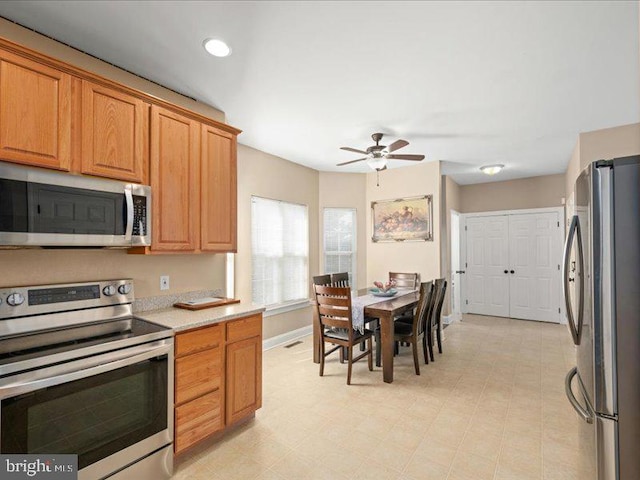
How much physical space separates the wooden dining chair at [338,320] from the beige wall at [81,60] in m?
2.11

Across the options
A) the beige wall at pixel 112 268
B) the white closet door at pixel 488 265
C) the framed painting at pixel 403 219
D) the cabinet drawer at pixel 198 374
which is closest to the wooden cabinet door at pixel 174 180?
the beige wall at pixel 112 268

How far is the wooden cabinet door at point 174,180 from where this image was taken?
2299 mm

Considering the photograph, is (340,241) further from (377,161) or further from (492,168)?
(492,168)

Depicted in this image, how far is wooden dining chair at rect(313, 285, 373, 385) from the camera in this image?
3.21m

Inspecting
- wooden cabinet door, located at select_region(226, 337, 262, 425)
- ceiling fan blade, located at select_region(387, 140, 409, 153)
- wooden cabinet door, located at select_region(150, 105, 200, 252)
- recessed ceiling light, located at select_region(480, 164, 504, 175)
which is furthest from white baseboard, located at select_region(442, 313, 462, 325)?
wooden cabinet door, located at select_region(150, 105, 200, 252)

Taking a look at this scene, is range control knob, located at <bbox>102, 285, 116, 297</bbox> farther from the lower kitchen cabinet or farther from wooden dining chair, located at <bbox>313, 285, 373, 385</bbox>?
wooden dining chair, located at <bbox>313, 285, 373, 385</bbox>

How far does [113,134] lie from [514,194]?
21.1 ft

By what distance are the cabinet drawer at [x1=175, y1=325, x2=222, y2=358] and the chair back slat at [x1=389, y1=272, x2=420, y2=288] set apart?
134 inches

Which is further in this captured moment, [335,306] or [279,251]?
[279,251]

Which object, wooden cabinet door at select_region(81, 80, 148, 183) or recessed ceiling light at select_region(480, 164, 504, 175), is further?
recessed ceiling light at select_region(480, 164, 504, 175)

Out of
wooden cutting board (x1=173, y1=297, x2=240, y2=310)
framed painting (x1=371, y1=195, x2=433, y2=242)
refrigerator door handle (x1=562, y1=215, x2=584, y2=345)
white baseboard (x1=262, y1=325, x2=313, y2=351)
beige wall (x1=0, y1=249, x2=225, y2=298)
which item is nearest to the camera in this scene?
refrigerator door handle (x1=562, y1=215, x2=584, y2=345)

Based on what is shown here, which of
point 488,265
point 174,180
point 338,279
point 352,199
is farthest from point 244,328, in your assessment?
point 488,265

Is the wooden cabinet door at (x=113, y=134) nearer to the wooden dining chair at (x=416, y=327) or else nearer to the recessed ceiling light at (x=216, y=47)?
the recessed ceiling light at (x=216, y=47)

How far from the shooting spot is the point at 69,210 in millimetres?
1849
